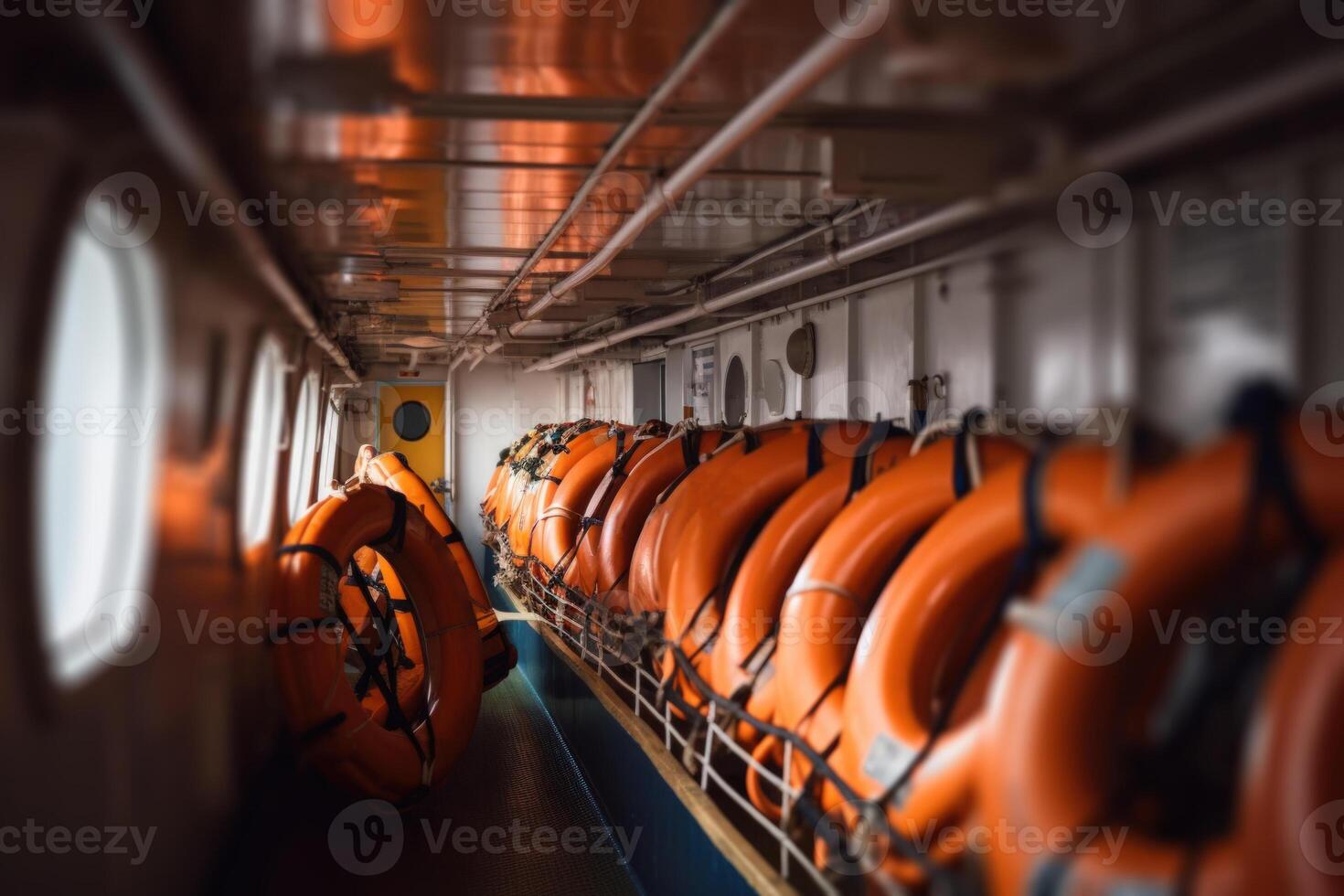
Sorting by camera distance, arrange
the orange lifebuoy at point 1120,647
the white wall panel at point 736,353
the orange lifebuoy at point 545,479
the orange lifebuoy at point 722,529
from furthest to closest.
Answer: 1. the orange lifebuoy at point 545,479
2. the white wall panel at point 736,353
3. the orange lifebuoy at point 722,529
4. the orange lifebuoy at point 1120,647

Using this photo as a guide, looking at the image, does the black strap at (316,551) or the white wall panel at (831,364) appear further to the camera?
the white wall panel at (831,364)

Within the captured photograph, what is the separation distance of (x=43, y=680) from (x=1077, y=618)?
1.46 m

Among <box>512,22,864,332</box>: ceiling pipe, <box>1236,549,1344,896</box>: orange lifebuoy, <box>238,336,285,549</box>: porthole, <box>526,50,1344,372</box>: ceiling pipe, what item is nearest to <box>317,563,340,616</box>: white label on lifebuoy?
<box>238,336,285,549</box>: porthole

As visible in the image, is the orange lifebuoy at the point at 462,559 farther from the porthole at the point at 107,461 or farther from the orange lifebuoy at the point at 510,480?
the porthole at the point at 107,461

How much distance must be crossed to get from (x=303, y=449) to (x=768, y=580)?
136cm

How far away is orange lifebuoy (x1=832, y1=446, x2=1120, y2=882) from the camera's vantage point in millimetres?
1386

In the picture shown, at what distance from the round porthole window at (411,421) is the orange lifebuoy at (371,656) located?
7.62m

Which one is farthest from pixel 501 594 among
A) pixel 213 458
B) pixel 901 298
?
pixel 213 458

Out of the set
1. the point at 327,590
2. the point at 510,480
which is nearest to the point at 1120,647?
the point at 327,590

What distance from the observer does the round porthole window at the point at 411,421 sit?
11070mm

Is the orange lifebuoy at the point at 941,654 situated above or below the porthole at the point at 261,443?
below

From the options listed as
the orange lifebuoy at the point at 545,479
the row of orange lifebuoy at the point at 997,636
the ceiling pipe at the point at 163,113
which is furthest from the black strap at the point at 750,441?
the orange lifebuoy at the point at 545,479

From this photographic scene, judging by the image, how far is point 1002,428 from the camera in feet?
4.68

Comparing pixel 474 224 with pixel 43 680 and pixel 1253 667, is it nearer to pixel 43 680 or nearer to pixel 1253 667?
pixel 43 680
